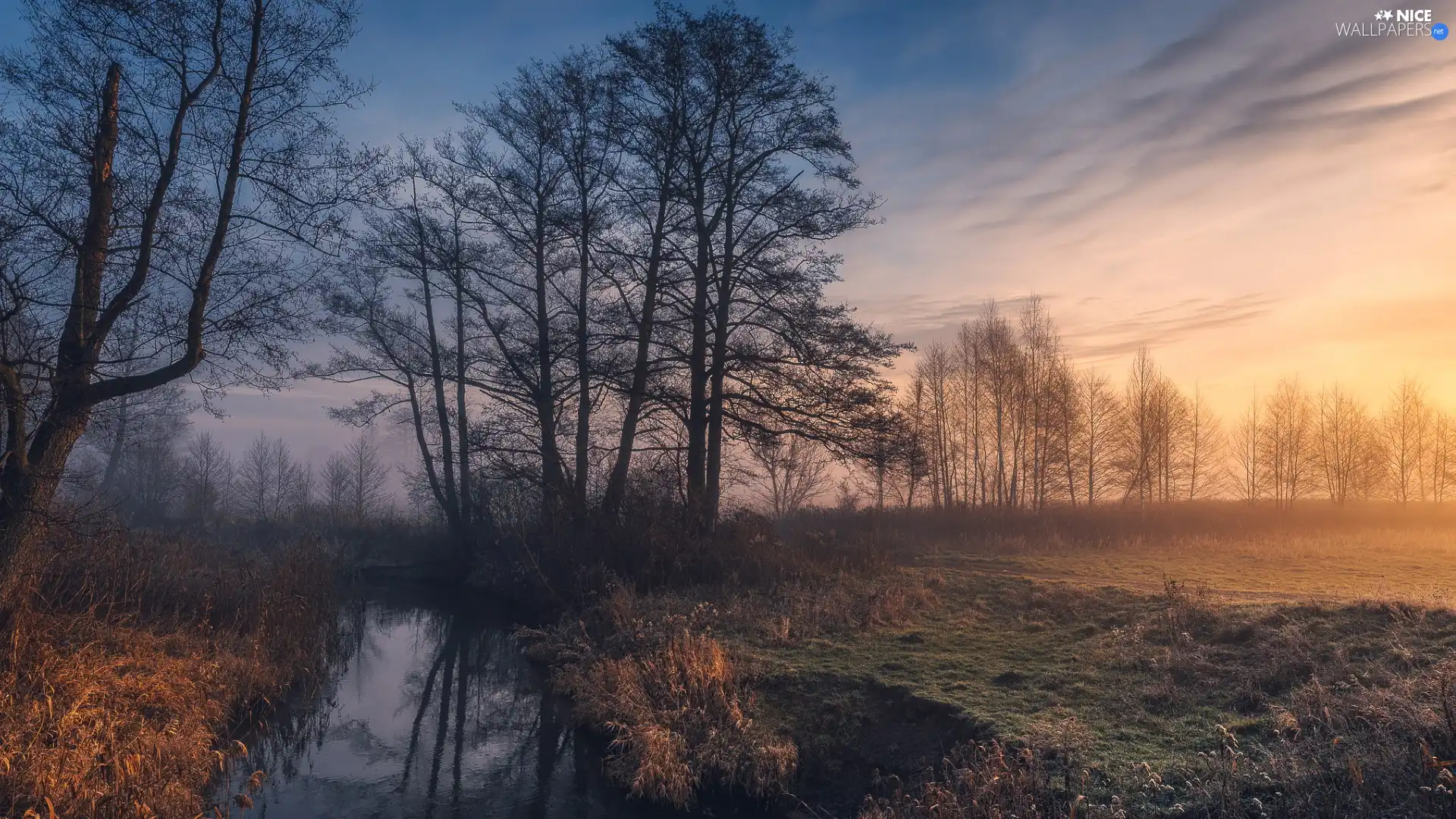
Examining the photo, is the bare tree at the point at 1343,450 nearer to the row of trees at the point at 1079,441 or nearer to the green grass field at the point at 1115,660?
the row of trees at the point at 1079,441

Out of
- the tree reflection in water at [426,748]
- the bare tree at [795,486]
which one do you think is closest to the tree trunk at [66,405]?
the tree reflection in water at [426,748]

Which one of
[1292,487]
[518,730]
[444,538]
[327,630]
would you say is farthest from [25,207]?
[1292,487]

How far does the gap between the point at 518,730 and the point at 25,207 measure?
8319mm

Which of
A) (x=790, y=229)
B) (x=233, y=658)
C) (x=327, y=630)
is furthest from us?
(x=790, y=229)

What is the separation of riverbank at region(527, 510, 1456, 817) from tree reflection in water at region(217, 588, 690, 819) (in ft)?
2.08

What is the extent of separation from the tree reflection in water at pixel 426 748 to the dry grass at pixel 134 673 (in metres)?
0.66

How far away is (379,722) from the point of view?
11680 millimetres

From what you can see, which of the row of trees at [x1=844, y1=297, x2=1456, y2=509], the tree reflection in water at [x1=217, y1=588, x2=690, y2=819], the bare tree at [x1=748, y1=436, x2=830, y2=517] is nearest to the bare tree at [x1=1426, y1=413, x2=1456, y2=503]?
the row of trees at [x1=844, y1=297, x2=1456, y2=509]

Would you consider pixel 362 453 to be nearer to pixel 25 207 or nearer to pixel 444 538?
pixel 444 538

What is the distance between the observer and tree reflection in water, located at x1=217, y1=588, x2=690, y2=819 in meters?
8.59

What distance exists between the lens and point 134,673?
346 inches

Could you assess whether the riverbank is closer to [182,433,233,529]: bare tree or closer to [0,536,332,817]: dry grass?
[0,536,332,817]: dry grass

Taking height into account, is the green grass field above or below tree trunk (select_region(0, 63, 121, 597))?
below

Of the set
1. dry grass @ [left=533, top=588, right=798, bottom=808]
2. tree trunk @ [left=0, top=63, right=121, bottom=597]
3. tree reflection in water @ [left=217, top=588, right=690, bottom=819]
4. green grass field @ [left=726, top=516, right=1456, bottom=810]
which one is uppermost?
tree trunk @ [left=0, top=63, right=121, bottom=597]
